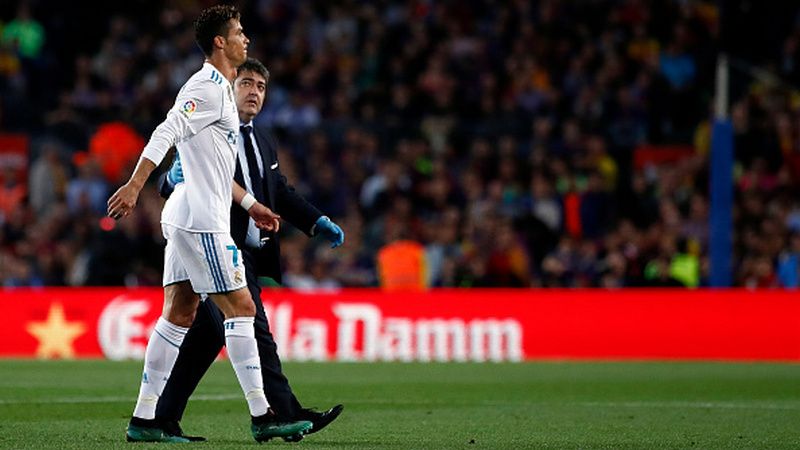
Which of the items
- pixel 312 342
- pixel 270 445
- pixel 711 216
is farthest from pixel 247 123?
pixel 711 216

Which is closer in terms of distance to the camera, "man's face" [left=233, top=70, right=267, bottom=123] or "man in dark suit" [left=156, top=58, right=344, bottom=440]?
"man in dark suit" [left=156, top=58, right=344, bottom=440]

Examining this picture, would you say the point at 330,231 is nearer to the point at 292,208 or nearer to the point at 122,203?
the point at 292,208

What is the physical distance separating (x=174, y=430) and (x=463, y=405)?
3.48 metres

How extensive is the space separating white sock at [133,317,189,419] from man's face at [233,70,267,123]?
122 cm

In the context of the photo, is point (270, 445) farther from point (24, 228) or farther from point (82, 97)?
point (82, 97)

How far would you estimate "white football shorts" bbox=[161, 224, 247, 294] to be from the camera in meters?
8.39

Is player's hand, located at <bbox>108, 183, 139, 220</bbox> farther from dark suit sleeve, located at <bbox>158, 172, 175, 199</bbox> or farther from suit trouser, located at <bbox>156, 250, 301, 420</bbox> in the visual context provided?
suit trouser, located at <bbox>156, 250, 301, 420</bbox>

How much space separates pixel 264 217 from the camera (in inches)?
344

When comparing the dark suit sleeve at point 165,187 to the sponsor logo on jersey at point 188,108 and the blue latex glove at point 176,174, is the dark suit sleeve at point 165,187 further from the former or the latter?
the sponsor logo on jersey at point 188,108

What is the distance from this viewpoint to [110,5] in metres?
26.7

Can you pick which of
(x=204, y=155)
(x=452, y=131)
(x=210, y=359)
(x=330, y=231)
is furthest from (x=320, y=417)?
(x=452, y=131)

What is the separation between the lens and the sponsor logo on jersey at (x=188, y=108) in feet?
27.3

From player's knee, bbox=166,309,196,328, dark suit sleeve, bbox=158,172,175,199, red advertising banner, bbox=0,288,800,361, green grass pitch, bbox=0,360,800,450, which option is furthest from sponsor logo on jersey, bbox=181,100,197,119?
red advertising banner, bbox=0,288,800,361

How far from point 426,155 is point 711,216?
467 centimetres
